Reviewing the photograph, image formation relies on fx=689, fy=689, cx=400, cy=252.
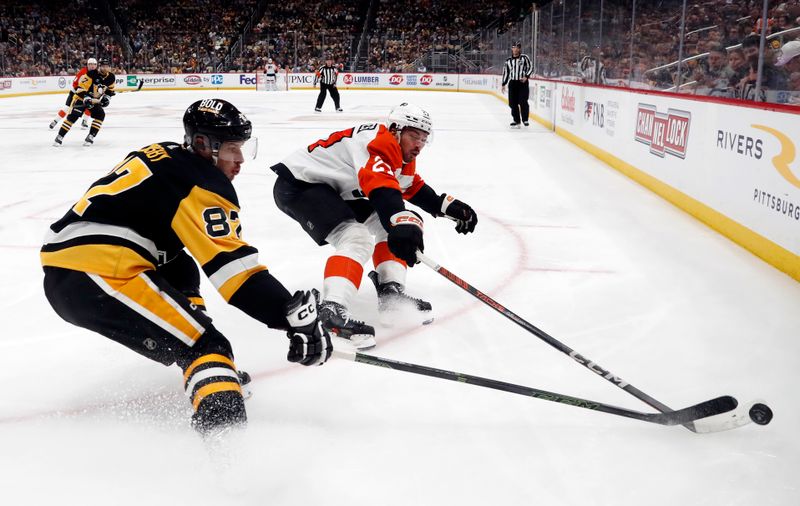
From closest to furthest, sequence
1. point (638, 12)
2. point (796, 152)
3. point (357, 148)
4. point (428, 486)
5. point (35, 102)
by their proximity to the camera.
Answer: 1. point (428, 486)
2. point (357, 148)
3. point (796, 152)
4. point (638, 12)
5. point (35, 102)

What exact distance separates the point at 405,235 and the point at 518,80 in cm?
908

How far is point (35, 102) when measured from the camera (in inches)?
667

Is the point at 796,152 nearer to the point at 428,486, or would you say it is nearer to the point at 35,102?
the point at 428,486

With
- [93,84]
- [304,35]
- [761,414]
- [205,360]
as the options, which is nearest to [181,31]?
[304,35]

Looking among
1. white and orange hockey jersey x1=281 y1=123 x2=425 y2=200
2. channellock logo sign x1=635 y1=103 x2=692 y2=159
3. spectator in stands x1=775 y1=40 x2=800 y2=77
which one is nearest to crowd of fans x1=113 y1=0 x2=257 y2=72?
channellock logo sign x1=635 y1=103 x2=692 y2=159

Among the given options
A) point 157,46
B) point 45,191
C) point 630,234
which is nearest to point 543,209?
point 630,234

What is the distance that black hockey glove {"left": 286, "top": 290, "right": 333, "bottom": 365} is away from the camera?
1.78 metres

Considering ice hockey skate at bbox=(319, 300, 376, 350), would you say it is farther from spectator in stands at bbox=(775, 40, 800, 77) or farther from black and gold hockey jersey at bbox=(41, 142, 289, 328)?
spectator in stands at bbox=(775, 40, 800, 77)

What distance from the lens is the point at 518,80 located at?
Answer: 35.7ft

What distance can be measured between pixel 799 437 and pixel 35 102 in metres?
18.6

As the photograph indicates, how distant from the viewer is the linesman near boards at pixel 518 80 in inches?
429

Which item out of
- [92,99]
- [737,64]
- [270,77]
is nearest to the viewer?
[737,64]

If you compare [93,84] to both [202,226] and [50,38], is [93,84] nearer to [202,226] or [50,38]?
[202,226]

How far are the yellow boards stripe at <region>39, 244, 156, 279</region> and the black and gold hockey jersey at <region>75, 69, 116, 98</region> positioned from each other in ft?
27.2
